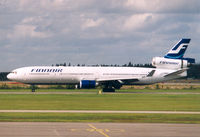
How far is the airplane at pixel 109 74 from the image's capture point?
7388 centimetres

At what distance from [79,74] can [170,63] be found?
16275 millimetres

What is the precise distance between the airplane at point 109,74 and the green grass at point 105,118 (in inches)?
1608

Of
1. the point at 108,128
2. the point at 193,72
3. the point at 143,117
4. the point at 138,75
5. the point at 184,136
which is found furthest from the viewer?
the point at 193,72

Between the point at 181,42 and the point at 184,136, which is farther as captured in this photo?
the point at 181,42

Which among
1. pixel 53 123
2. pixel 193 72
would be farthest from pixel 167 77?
pixel 193 72

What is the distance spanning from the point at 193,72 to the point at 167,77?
8965 centimetres

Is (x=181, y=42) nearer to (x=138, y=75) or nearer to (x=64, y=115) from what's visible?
(x=138, y=75)

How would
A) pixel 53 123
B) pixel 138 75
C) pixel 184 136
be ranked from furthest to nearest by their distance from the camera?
1. pixel 138 75
2. pixel 53 123
3. pixel 184 136

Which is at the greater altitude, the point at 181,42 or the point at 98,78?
the point at 181,42

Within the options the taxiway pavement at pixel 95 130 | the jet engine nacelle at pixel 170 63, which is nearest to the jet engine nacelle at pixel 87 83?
the jet engine nacelle at pixel 170 63

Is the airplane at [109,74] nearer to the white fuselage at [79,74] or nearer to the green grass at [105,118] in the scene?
the white fuselage at [79,74]

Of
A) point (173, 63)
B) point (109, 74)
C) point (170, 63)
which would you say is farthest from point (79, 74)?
point (173, 63)

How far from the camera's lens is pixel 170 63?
78562 mm

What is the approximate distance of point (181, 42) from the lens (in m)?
78.8
